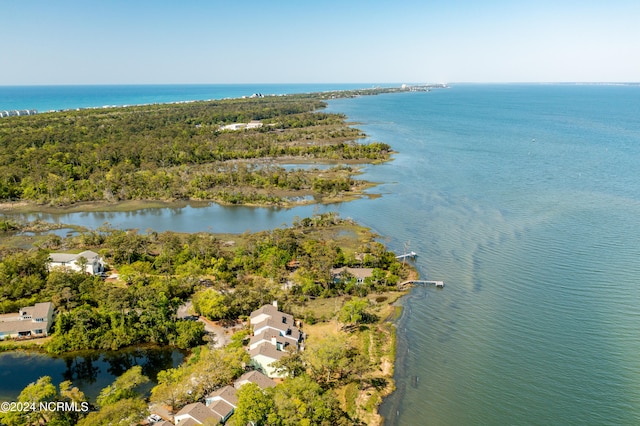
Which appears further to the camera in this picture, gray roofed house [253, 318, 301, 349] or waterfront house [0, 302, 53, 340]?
waterfront house [0, 302, 53, 340]

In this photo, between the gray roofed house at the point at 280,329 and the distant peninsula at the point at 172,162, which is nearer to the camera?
the gray roofed house at the point at 280,329

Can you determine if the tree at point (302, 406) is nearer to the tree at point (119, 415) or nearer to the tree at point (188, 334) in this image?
the tree at point (119, 415)

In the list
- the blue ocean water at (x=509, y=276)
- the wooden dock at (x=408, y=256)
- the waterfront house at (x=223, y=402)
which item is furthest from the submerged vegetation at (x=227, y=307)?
the blue ocean water at (x=509, y=276)

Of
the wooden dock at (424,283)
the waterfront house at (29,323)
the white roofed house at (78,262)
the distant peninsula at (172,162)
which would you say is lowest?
the wooden dock at (424,283)

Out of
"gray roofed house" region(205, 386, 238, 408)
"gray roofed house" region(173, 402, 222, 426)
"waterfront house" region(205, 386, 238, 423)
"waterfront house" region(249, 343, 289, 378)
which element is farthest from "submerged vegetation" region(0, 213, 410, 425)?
"gray roofed house" region(173, 402, 222, 426)

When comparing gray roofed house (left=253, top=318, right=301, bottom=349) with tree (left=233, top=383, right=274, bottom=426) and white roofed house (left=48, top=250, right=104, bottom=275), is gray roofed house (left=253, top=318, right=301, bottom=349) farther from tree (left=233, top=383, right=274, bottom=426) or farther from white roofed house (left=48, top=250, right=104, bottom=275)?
white roofed house (left=48, top=250, right=104, bottom=275)

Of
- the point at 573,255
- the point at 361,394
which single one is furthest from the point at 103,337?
the point at 573,255
